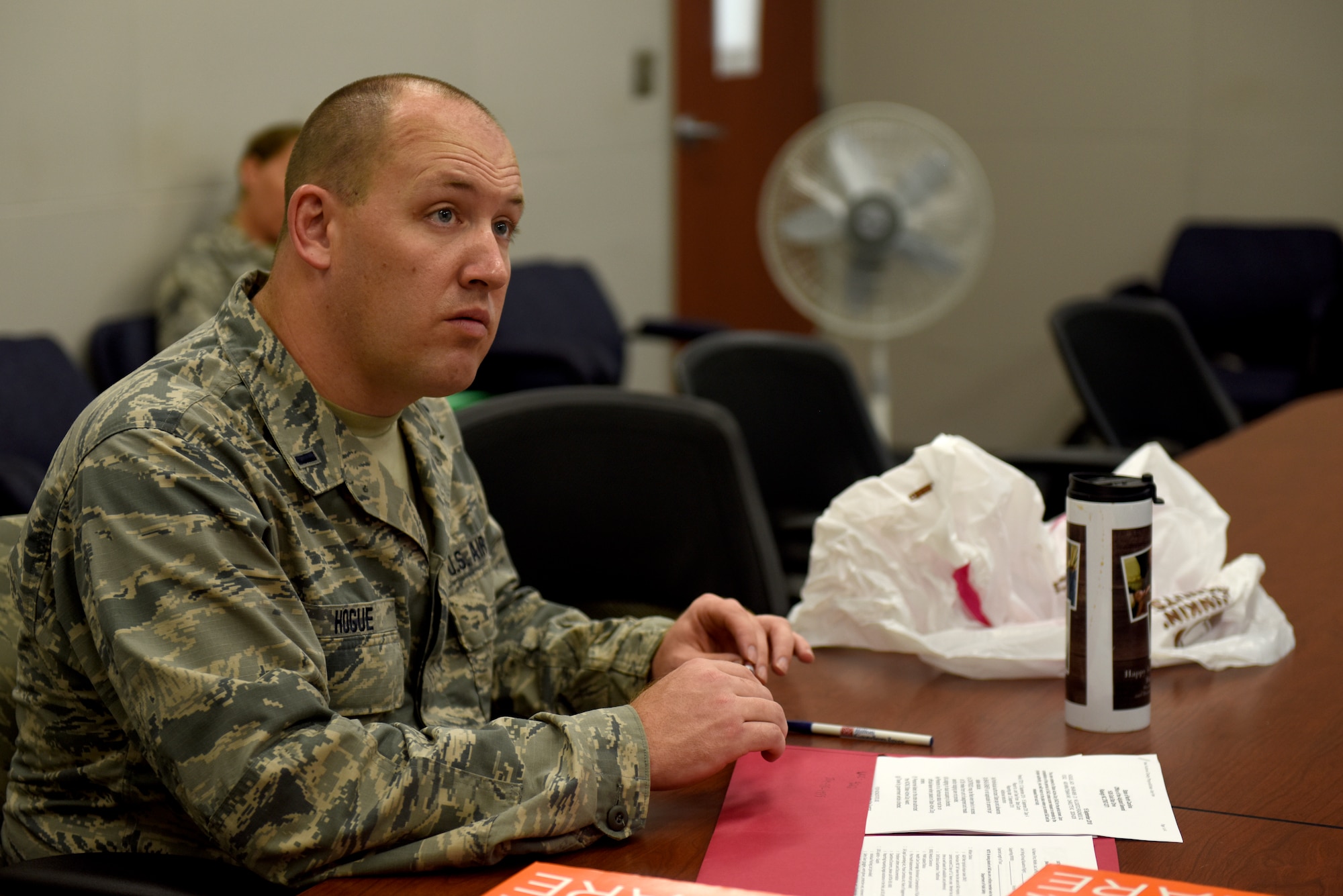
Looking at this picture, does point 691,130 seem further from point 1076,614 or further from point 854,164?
point 1076,614

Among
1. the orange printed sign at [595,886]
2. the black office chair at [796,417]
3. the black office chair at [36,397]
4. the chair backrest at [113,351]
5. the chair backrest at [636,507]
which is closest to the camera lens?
the orange printed sign at [595,886]

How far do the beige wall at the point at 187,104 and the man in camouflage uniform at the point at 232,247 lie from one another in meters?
0.12

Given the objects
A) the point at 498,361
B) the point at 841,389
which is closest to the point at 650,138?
the point at 498,361

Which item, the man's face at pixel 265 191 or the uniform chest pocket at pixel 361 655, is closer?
the uniform chest pocket at pixel 361 655

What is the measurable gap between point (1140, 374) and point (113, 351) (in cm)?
226

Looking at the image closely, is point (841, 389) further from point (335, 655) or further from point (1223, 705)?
point (335, 655)

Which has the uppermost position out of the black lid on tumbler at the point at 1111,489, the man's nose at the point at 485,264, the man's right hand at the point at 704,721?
the man's nose at the point at 485,264

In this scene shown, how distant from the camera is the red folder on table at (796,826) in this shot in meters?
0.96

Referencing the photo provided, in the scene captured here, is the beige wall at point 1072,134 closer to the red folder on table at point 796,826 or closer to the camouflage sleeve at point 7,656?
the red folder on table at point 796,826

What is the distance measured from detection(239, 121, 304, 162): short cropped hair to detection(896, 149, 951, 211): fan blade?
1620 mm

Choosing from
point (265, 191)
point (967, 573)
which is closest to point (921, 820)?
point (967, 573)

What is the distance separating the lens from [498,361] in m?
3.65

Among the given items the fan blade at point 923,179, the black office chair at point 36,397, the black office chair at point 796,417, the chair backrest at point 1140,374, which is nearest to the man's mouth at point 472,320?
the black office chair at point 796,417

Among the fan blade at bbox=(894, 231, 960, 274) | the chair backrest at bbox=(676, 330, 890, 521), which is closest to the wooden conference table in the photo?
the chair backrest at bbox=(676, 330, 890, 521)
